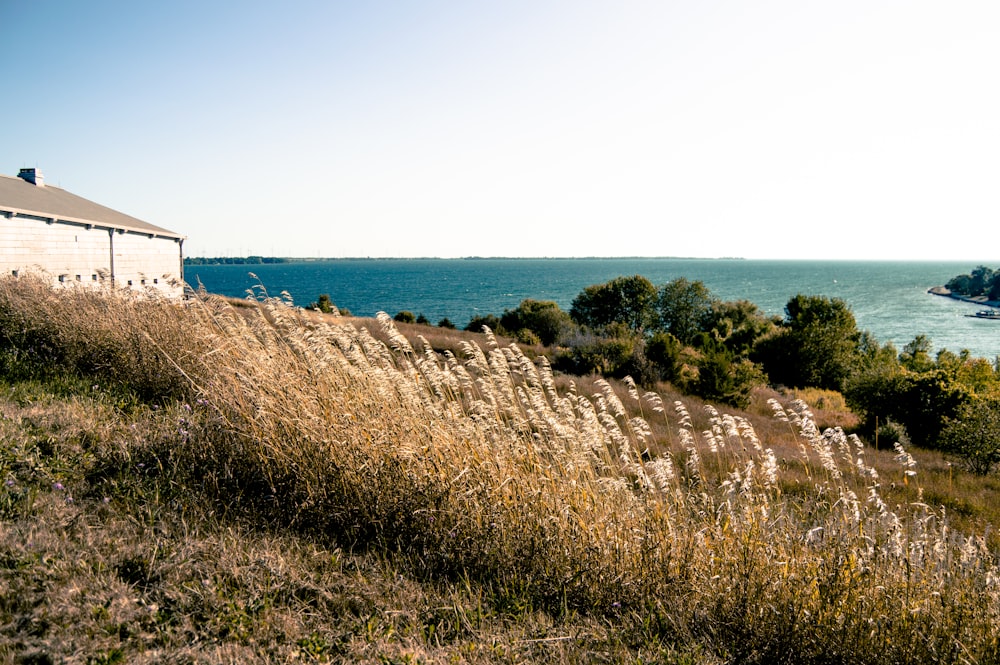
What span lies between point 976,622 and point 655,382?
1984 centimetres

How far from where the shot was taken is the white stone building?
18672 mm

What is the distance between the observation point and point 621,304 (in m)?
53.8

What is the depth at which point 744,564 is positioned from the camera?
311 cm

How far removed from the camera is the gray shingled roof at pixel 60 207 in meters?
19.4

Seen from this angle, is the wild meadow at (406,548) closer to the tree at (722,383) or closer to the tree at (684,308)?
the tree at (722,383)

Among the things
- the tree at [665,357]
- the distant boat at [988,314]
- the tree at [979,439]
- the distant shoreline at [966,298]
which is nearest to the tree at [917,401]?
the tree at [979,439]

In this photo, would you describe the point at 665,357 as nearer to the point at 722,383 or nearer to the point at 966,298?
the point at 722,383

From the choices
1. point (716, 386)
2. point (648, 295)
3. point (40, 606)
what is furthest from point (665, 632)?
point (648, 295)

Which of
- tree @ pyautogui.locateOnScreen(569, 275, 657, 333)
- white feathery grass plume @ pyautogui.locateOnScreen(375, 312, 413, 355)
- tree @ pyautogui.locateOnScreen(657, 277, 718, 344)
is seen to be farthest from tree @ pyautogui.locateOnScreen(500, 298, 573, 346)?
white feathery grass plume @ pyautogui.locateOnScreen(375, 312, 413, 355)

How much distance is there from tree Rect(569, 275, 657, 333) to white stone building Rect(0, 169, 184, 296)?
35.9 metres

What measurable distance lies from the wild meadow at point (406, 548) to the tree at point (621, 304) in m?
49.6

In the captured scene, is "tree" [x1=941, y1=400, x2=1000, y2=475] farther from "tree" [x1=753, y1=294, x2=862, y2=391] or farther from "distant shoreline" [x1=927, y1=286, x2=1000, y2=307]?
"distant shoreline" [x1=927, y1=286, x2=1000, y2=307]

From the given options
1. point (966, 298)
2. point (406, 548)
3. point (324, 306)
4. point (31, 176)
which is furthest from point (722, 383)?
point (966, 298)

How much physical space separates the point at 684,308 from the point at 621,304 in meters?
6.34
